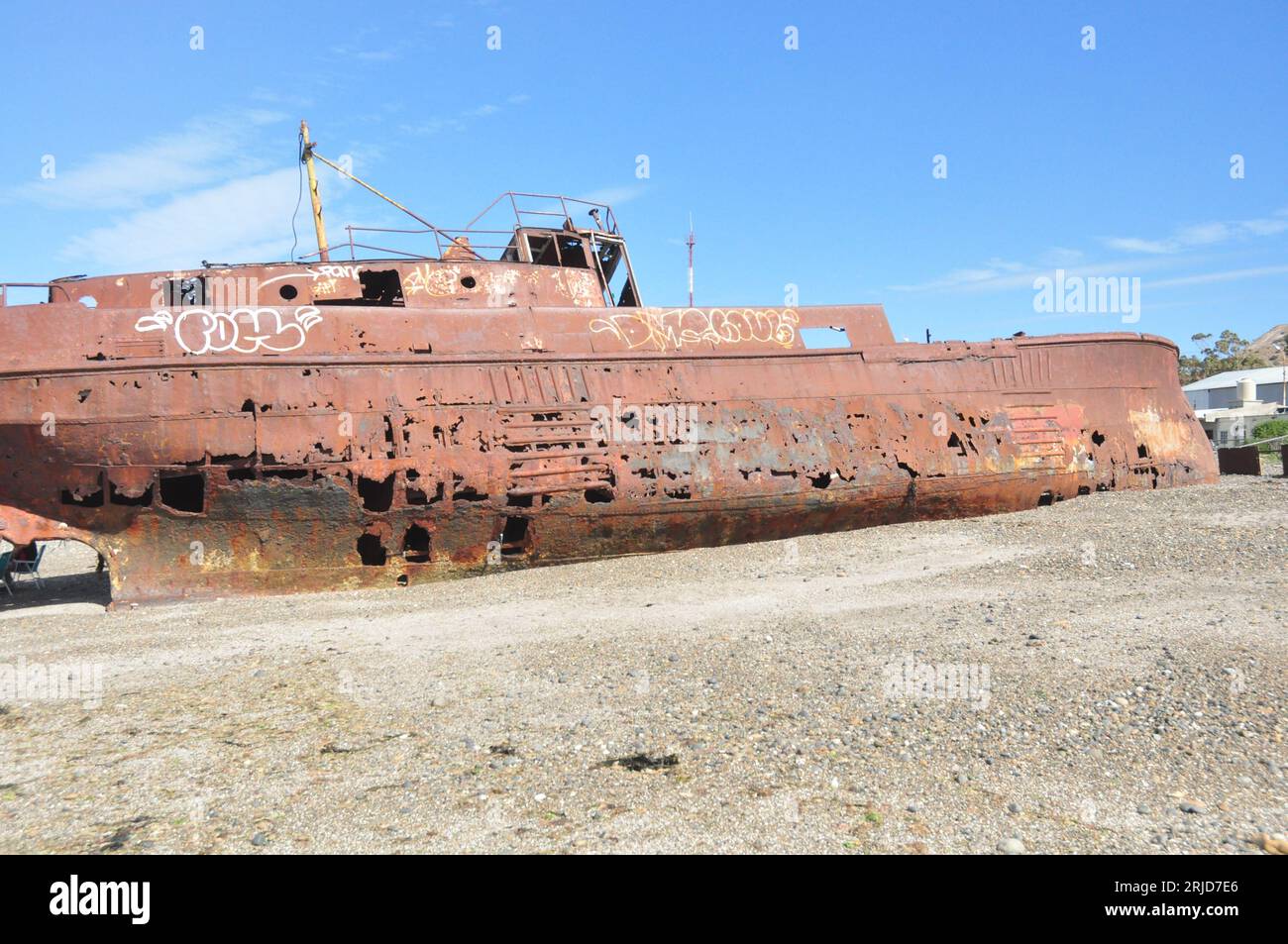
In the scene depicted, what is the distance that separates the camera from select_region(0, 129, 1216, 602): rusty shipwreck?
8930 mm

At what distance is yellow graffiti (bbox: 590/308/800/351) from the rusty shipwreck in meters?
0.03

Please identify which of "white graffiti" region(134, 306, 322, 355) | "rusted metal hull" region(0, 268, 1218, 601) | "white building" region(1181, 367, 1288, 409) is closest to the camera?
"rusted metal hull" region(0, 268, 1218, 601)

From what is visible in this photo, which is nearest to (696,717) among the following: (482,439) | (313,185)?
(482,439)

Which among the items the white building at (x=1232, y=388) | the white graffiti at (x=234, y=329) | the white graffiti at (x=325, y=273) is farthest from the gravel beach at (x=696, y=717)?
the white building at (x=1232, y=388)

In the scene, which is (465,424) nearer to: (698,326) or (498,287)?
(498,287)

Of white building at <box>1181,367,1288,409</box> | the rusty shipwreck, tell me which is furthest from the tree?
the rusty shipwreck

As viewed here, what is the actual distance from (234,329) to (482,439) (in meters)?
3.07

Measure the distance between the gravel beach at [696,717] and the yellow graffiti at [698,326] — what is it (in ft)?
12.9

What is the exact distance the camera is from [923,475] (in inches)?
453

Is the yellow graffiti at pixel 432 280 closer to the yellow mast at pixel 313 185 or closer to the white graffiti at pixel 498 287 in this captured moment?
the white graffiti at pixel 498 287

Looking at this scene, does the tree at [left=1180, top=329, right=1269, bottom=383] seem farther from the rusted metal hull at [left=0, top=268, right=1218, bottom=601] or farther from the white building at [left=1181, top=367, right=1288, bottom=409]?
the rusted metal hull at [left=0, top=268, right=1218, bottom=601]

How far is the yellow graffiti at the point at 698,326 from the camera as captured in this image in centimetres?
1103
